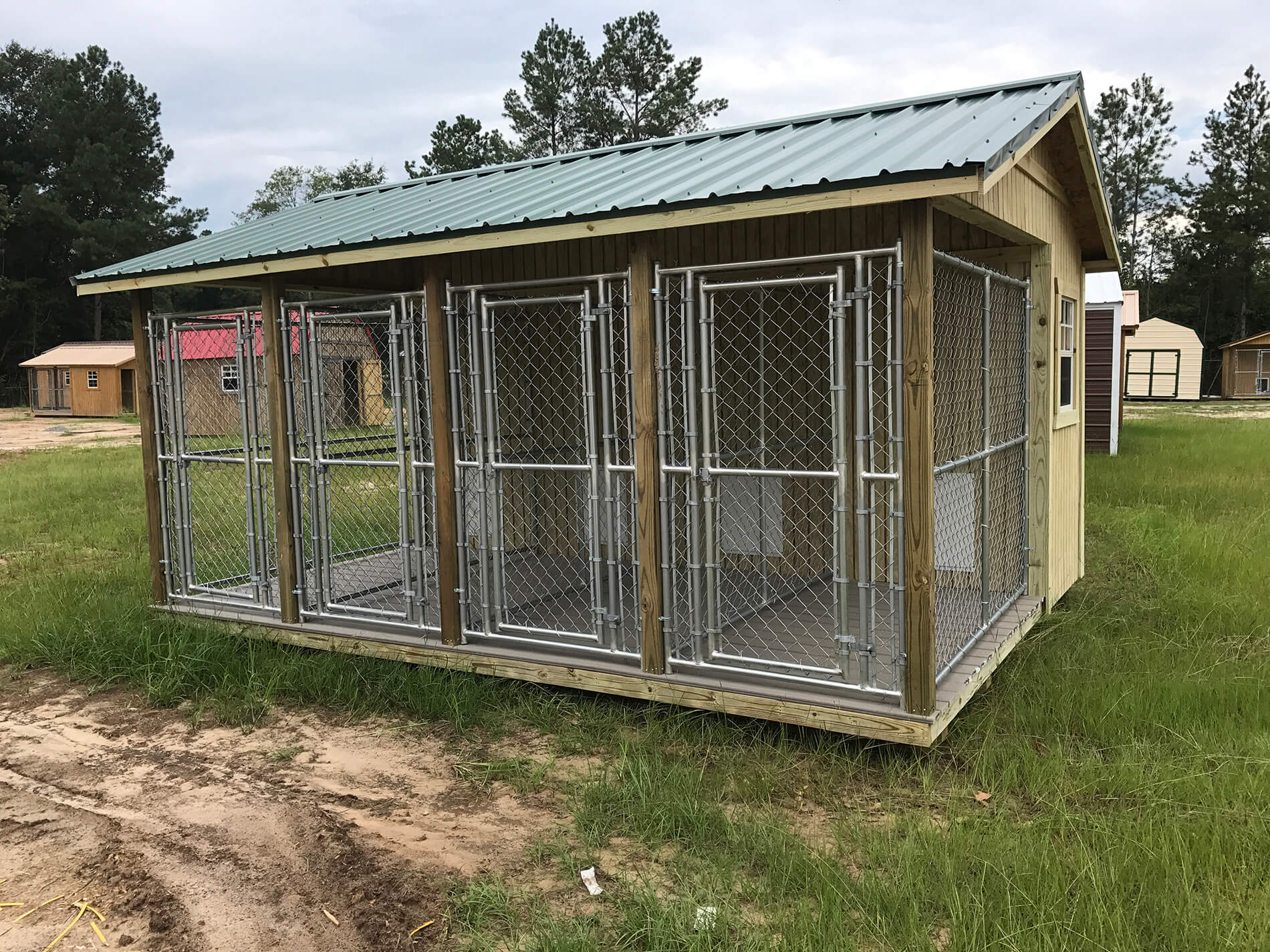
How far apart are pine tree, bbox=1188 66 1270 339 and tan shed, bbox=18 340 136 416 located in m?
44.1

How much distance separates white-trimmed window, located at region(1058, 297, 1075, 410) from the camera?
6848 mm

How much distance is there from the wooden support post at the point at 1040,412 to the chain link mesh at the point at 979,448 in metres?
0.06

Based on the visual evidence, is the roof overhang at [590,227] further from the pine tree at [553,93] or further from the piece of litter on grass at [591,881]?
the pine tree at [553,93]

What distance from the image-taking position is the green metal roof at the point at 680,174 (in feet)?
→ 13.9

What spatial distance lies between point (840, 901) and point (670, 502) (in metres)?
2.12

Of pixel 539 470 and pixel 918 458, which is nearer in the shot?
pixel 918 458

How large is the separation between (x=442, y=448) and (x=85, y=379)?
107 ft

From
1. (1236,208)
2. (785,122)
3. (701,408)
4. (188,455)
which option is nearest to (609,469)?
(701,408)

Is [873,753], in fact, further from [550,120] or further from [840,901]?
[550,120]

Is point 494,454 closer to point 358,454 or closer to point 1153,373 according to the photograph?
point 358,454

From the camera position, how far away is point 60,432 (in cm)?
2691

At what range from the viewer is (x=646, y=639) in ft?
16.2

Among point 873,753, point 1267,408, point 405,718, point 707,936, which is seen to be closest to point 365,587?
point 405,718

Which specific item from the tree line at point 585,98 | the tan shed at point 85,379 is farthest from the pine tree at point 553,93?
the tan shed at point 85,379
